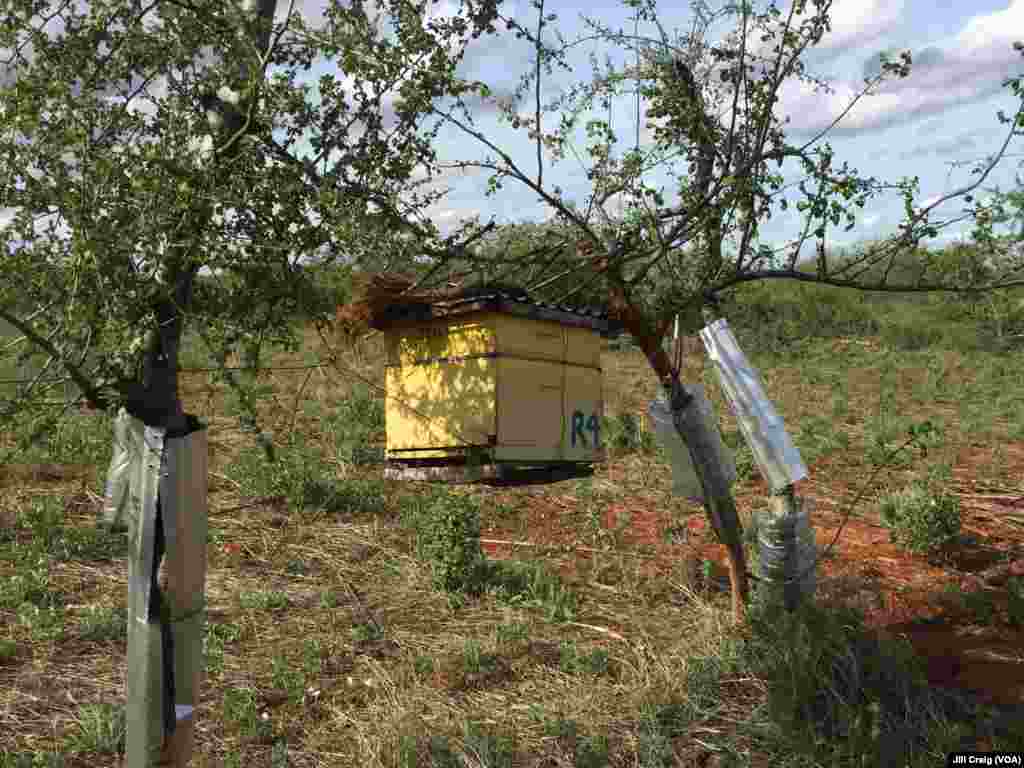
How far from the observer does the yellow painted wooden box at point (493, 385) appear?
4.61 meters

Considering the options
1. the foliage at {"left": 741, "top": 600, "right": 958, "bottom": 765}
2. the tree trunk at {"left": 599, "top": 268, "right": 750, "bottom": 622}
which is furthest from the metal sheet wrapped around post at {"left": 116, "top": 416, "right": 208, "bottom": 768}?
the foliage at {"left": 741, "top": 600, "right": 958, "bottom": 765}

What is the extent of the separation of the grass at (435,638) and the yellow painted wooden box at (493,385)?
0.39m

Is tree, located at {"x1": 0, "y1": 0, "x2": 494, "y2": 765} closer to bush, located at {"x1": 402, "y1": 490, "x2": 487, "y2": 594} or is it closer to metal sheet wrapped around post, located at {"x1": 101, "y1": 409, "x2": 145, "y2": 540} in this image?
metal sheet wrapped around post, located at {"x1": 101, "y1": 409, "x2": 145, "y2": 540}

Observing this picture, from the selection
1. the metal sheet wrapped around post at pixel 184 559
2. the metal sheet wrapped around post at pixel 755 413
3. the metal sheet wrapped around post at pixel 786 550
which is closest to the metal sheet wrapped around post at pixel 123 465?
the metal sheet wrapped around post at pixel 184 559

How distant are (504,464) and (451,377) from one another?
0.59 m

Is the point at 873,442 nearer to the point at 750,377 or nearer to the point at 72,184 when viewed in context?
the point at 750,377

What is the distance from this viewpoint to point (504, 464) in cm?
457

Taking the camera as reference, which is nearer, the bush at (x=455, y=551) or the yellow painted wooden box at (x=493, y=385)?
the yellow painted wooden box at (x=493, y=385)

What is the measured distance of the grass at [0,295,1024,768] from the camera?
4.74 meters

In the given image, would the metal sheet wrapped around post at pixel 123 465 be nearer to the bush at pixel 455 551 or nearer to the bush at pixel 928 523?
the bush at pixel 455 551

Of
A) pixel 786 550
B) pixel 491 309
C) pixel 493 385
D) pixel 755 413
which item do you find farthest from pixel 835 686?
pixel 491 309

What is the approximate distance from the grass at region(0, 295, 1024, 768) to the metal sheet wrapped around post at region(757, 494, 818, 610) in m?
0.18

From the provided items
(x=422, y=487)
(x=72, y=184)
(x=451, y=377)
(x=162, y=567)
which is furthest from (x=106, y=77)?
(x=422, y=487)

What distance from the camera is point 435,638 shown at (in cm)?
616
